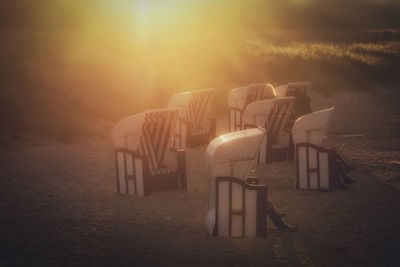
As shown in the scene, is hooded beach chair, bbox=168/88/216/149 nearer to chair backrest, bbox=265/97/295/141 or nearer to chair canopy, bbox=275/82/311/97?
chair backrest, bbox=265/97/295/141

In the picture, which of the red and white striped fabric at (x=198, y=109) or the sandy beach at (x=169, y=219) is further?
the red and white striped fabric at (x=198, y=109)

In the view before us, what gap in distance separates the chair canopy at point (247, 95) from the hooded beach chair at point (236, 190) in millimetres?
8852

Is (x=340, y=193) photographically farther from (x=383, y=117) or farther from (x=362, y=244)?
(x=383, y=117)

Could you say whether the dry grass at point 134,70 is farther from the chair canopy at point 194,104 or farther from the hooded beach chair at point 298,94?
the hooded beach chair at point 298,94

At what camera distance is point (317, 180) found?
11.3 metres

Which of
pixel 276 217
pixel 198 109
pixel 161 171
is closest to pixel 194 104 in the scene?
pixel 198 109

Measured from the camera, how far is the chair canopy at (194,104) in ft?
51.9

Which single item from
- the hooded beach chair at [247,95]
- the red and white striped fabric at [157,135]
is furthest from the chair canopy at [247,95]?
the red and white striped fabric at [157,135]

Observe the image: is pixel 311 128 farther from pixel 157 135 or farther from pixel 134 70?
pixel 134 70

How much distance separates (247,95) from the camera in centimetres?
1723

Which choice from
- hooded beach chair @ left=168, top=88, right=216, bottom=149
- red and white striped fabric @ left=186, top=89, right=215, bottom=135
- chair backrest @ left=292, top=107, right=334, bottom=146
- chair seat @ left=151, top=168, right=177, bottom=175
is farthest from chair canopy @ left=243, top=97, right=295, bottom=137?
chair seat @ left=151, top=168, right=177, bottom=175

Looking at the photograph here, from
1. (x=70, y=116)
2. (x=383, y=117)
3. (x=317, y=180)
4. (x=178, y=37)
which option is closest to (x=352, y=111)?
(x=383, y=117)

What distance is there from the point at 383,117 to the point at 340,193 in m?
13.4

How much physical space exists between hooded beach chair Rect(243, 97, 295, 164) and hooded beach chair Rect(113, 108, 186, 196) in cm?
302
